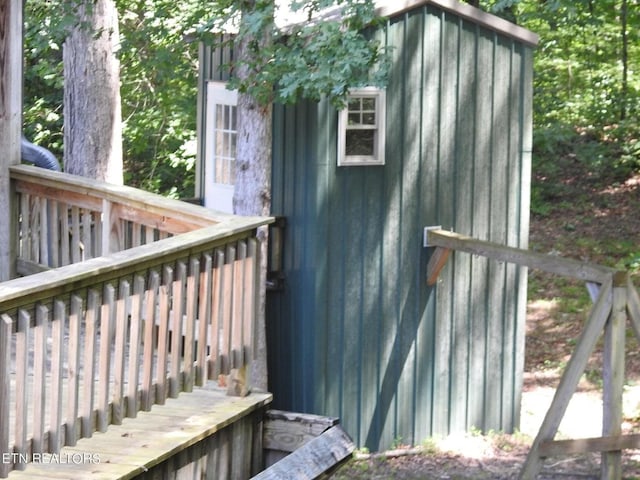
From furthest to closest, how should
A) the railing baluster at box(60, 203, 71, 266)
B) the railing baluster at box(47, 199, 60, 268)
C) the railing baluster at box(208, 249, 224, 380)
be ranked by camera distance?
1. the railing baluster at box(47, 199, 60, 268)
2. the railing baluster at box(60, 203, 71, 266)
3. the railing baluster at box(208, 249, 224, 380)

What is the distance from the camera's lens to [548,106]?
1762 centimetres

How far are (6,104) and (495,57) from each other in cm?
415

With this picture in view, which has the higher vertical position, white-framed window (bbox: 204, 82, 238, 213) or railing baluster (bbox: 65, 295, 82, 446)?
white-framed window (bbox: 204, 82, 238, 213)

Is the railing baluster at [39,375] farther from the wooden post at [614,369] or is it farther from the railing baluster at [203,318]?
the wooden post at [614,369]

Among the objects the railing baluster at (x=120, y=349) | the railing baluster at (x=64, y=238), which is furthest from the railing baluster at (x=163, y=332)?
the railing baluster at (x=64, y=238)

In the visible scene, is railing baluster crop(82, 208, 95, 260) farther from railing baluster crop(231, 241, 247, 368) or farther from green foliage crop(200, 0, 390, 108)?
railing baluster crop(231, 241, 247, 368)

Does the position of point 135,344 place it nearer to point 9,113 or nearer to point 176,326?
point 176,326

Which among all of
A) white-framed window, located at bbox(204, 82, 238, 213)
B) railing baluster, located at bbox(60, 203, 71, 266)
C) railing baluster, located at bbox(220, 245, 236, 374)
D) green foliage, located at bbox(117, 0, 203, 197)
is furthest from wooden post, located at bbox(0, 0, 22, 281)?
green foliage, located at bbox(117, 0, 203, 197)

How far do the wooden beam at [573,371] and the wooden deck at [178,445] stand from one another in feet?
9.03

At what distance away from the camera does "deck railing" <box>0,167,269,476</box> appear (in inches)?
183

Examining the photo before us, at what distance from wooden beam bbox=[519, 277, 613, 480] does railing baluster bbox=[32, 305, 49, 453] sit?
468cm

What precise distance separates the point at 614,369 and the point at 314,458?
10.9 feet

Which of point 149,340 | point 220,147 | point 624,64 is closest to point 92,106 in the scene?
point 220,147

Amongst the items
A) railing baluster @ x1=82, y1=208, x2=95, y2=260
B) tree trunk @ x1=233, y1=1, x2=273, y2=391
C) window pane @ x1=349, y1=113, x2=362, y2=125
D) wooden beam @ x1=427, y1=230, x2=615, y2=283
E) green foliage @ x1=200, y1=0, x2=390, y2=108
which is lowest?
wooden beam @ x1=427, y1=230, x2=615, y2=283
